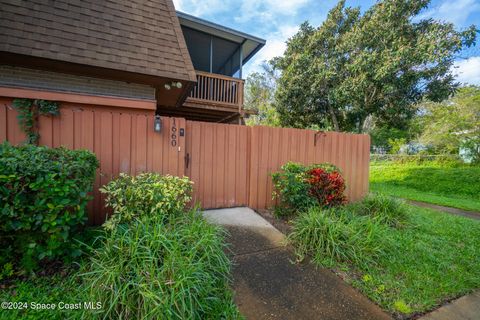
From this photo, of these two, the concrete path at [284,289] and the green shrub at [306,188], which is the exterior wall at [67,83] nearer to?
the green shrub at [306,188]

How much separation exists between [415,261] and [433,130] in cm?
1687

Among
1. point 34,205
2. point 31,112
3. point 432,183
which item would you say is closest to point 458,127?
point 432,183

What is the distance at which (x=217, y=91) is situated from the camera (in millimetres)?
7336

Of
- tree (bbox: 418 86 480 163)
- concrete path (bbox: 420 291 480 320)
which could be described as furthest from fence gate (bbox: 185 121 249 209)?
tree (bbox: 418 86 480 163)

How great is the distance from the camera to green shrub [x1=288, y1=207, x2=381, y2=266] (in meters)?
2.66

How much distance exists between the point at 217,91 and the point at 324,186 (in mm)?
4985

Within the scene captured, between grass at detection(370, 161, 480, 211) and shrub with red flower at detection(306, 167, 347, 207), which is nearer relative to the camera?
shrub with red flower at detection(306, 167, 347, 207)

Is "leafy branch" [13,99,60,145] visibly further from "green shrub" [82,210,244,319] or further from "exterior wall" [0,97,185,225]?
"green shrub" [82,210,244,319]

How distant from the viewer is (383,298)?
Answer: 2.03 meters

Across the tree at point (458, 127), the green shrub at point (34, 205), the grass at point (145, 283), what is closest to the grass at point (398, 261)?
the grass at point (145, 283)

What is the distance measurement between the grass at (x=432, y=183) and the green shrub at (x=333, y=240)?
607cm

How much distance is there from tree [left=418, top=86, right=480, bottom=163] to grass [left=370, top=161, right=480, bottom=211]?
184 centimetres

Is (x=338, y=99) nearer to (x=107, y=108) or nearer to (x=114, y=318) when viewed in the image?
(x=107, y=108)

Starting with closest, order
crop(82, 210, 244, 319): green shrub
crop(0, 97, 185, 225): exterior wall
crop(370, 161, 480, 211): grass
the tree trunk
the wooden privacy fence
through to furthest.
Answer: crop(82, 210, 244, 319): green shrub < crop(0, 97, 185, 225): exterior wall < the wooden privacy fence < crop(370, 161, 480, 211): grass < the tree trunk
